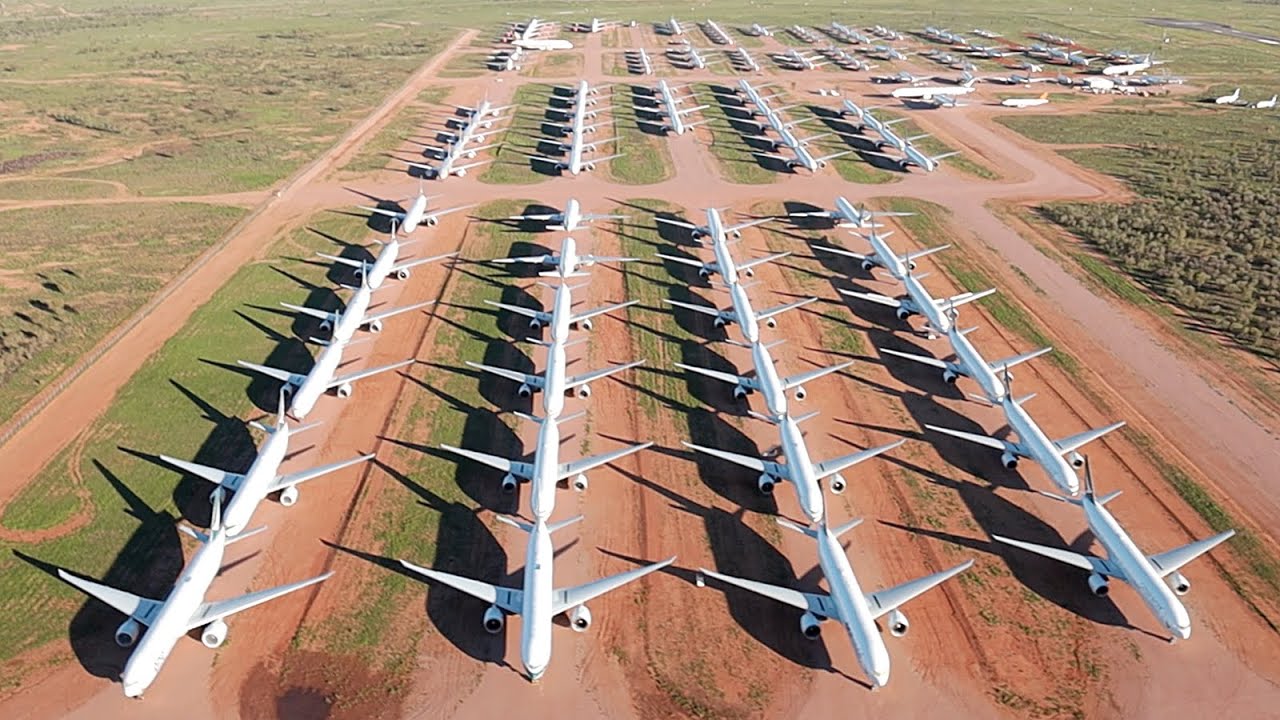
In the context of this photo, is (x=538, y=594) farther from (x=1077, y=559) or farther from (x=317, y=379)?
(x=1077, y=559)

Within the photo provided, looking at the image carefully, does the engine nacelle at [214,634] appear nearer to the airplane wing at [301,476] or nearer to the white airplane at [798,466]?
the airplane wing at [301,476]

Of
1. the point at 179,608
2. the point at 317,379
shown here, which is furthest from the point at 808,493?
the point at 317,379

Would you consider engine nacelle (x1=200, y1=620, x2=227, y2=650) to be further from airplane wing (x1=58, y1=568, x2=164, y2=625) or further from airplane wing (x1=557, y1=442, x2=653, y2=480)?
airplane wing (x1=557, y1=442, x2=653, y2=480)

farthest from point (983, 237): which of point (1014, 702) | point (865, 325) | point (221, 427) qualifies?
point (221, 427)

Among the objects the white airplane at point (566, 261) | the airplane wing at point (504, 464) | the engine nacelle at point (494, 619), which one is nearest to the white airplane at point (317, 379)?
the airplane wing at point (504, 464)

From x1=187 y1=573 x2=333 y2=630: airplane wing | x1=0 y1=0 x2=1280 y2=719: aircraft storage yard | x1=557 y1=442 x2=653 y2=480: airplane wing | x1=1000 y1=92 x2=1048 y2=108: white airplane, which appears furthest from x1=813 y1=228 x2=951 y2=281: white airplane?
x1=1000 y1=92 x2=1048 y2=108: white airplane

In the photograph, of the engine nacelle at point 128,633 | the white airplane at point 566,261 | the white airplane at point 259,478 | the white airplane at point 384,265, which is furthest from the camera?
the white airplane at point 566,261
